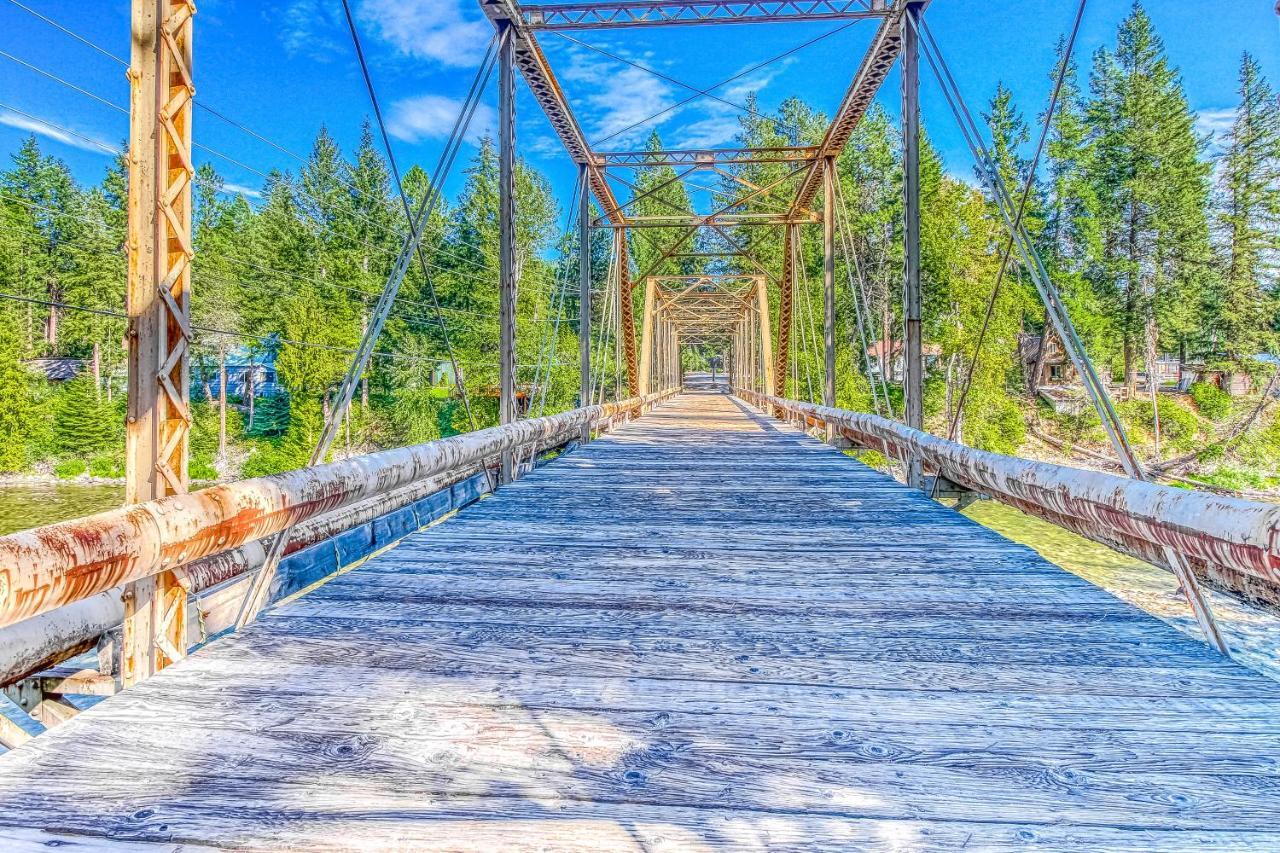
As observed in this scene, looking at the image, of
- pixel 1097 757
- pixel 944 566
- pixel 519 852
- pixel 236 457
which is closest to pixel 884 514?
pixel 944 566

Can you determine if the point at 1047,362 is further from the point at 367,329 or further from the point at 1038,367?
the point at 367,329

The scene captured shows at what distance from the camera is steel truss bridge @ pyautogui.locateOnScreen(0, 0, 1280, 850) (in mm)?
1114

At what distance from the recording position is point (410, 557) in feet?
9.29

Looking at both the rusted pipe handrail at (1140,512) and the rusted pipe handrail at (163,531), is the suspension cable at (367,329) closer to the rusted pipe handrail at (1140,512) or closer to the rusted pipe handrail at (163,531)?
the rusted pipe handrail at (163,531)

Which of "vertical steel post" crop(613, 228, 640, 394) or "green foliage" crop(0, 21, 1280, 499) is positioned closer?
"vertical steel post" crop(613, 228, 640, 394)

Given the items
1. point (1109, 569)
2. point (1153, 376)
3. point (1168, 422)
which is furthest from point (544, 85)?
point (1168, 422)

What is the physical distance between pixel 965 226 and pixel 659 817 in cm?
3290

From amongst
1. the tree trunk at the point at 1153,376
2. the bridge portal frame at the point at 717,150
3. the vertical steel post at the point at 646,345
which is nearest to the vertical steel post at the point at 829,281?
the bridge portal frame at the point at 717,150

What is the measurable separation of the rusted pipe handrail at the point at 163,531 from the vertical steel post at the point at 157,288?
0.69ft

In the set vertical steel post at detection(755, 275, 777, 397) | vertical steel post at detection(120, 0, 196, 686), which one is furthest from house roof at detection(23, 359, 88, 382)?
vertical steel post at detection(120, 0, 196, 686)

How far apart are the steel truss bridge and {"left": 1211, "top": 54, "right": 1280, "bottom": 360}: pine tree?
36392 mm

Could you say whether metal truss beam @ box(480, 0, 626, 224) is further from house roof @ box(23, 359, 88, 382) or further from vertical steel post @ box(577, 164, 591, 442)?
house roof @ box(23, 359, 88, 382)

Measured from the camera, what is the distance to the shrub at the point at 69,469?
28625 mm

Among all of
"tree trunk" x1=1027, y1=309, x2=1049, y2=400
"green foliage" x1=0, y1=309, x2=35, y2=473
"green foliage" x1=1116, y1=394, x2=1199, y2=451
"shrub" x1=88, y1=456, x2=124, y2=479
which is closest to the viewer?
"green foliage" x1=0, y1=309, x2=35, y2=473
